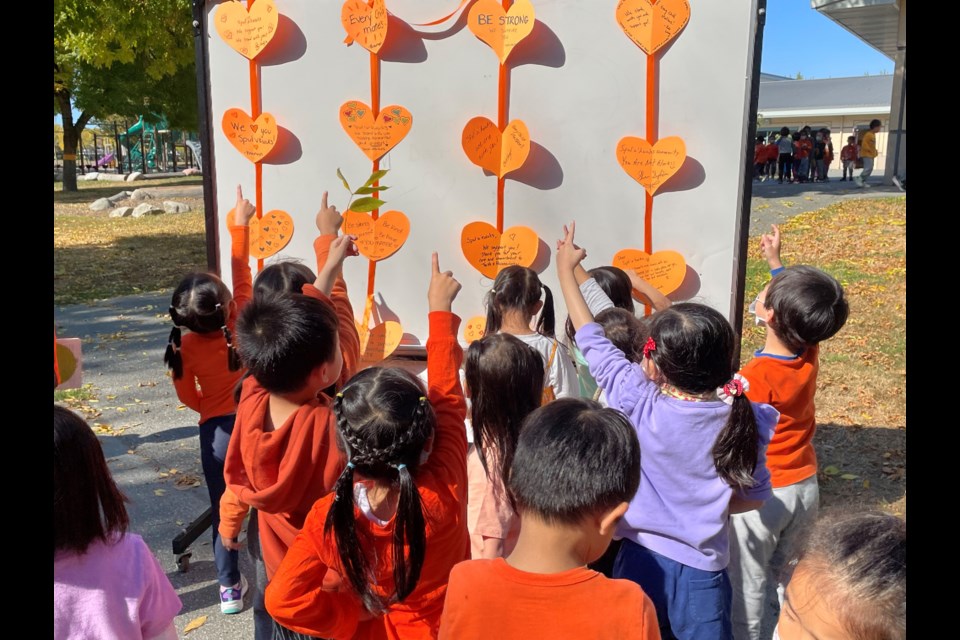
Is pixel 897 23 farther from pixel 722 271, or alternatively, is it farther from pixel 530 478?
pixel 530 478

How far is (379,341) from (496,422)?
1.32 m

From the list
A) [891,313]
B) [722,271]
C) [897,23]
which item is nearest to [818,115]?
[897,23]

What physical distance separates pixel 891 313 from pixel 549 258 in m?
6.08

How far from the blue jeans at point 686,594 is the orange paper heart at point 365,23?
2.21 m

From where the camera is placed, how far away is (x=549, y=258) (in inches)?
124

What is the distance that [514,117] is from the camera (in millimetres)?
3021

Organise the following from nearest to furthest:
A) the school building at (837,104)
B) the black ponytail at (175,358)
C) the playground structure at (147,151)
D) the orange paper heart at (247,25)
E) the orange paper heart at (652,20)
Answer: the orange paper heart at (652,20)
the black ponytail at (175,358)
the orange paper heart at (247,25)
the school building at (837,104)
the playground structure at (147,151)

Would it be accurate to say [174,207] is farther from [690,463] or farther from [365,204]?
[690,463]

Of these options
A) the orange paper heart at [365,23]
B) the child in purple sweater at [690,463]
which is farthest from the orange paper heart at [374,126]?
the child in purple sweater at [690,463]

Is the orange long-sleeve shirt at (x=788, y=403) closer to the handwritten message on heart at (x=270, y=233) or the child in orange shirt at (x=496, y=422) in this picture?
the child in orange shirt at (x=496, y=422)

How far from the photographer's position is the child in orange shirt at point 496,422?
2.09m

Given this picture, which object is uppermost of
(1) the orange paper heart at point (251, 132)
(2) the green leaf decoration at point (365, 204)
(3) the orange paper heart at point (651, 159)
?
(1) the orange paper heart at point (251, 132)

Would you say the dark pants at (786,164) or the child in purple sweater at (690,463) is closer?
the child in purple sweater at (690,463)

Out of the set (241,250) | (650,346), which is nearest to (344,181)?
(241,250)
